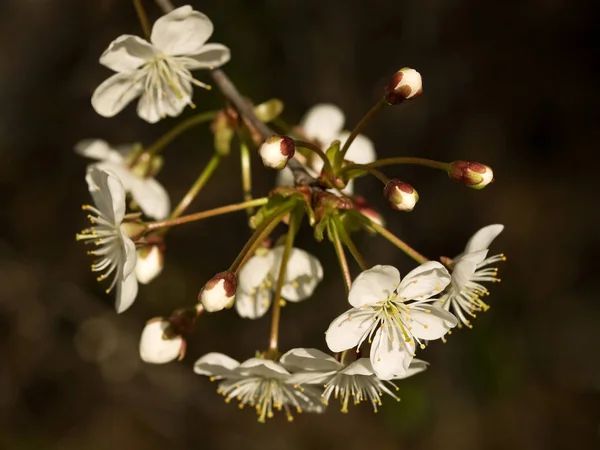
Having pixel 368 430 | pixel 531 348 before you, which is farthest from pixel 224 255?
pixel 531 348

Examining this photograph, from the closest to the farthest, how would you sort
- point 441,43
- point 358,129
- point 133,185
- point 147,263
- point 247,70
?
point 358,129
point 147,263
point 133,185
point 247,70
point 441,43

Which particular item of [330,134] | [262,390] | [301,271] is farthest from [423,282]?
[330,134]

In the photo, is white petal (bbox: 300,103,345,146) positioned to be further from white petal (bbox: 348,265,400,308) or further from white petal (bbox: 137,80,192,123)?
white petal (bbox: 348,265,400,308)

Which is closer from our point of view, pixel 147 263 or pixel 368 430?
pixel 147 263

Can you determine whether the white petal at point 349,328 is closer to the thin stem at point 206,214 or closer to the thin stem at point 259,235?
the thin stem at point 259,235

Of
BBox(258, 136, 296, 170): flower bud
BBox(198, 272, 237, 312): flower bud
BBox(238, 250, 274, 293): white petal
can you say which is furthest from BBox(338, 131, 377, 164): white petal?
BBox(198, 272, 237, 312): flower bud

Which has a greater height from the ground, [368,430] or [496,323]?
[496,323]

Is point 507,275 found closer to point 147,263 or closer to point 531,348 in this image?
point 531,348
